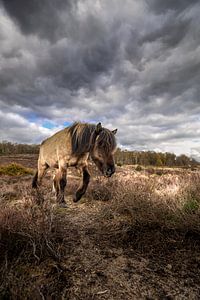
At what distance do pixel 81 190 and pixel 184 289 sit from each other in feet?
12.5

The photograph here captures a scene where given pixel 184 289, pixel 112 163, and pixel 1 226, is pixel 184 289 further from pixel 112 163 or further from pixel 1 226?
pixel 112 163

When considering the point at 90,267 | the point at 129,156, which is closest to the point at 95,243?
the point at 90,267

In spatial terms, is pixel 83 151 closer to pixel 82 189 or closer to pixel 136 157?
pixel 82 189

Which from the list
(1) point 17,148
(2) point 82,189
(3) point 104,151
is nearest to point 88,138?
(3) point 104,151

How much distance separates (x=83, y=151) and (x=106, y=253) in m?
3.08

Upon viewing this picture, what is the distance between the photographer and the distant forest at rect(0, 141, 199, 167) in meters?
58.2

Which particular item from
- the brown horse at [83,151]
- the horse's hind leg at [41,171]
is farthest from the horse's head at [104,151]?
the horse's hind leg at [41,171]

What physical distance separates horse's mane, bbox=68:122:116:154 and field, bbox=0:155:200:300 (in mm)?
1507

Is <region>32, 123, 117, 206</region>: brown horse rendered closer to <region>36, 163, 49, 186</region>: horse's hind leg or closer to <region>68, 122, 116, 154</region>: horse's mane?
<region>68, 122, 116, 154</region>: horse's mane

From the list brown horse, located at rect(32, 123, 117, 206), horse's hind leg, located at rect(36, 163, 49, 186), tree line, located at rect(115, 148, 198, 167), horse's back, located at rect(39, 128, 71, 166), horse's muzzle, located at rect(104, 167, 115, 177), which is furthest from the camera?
tree line, located at rect(115, 148, 198, 167)

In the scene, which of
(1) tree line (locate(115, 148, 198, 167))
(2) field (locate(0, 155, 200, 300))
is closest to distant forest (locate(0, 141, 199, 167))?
(1) tree line (locate(115, 148, 198, 167))

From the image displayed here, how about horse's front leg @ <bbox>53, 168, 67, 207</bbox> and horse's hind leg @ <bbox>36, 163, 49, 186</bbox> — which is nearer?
horse's front leg @ <bbox>53, 168, 67, 207</bbox>

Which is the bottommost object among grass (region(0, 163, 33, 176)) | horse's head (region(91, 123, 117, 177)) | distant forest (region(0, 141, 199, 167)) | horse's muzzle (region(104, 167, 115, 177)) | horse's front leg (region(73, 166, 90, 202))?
grass (region(0, 163, 33, 176))

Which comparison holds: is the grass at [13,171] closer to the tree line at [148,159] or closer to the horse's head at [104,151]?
the horse's head at [104,151]
